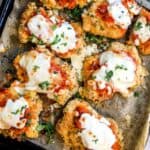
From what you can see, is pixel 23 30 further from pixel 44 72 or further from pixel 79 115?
pixel 79 115

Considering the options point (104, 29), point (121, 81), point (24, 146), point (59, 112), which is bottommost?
point (24, 146)

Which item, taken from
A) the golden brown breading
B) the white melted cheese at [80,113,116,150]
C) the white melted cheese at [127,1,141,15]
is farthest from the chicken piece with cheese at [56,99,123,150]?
the white melted cheese at [127,1,141,15]

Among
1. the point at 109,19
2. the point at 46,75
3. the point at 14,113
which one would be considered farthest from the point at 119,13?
the point at 14,113

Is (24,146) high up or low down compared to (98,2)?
down

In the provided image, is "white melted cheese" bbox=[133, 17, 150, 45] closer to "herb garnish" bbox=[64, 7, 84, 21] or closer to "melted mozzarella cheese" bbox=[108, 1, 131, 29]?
"melted mozzarella cheese" bbox=[108, 1, 131, 29]

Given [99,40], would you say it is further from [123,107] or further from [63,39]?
[123,107]

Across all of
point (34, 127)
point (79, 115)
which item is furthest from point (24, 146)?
point (79, 115)
